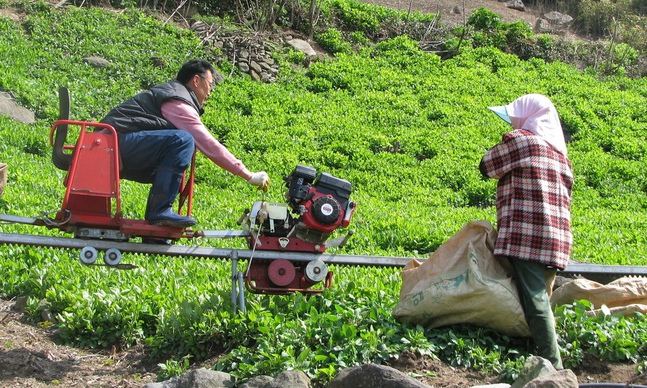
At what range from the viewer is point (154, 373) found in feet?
21.4

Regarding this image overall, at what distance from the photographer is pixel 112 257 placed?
21.8 ft

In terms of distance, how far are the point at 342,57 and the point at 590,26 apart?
779 cm

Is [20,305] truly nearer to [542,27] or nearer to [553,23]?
[542,27]

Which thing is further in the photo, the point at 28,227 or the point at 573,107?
the point at 573,107

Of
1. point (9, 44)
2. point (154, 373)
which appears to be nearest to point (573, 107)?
point (9, 44)

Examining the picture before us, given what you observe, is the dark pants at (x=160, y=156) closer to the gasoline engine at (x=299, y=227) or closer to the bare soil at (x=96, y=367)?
the gasoline engine at (x=299, y=227)

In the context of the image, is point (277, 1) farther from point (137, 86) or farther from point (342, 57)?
point (137, 86)

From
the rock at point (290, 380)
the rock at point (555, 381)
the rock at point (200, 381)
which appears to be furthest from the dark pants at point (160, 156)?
the rock at point (555, 381)

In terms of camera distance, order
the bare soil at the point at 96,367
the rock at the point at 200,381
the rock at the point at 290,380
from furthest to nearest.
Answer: the bare soil at the point at 96,367
the rock at the point at 200,381
the rock at the point at 290,380

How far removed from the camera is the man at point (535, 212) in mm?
6254

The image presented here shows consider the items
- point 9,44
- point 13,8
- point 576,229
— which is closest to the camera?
point 576,229

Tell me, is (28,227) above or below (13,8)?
below

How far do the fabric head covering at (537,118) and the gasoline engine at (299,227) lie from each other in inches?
49.0

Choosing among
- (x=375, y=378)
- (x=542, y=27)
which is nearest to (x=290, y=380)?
(x=375, y=378)
